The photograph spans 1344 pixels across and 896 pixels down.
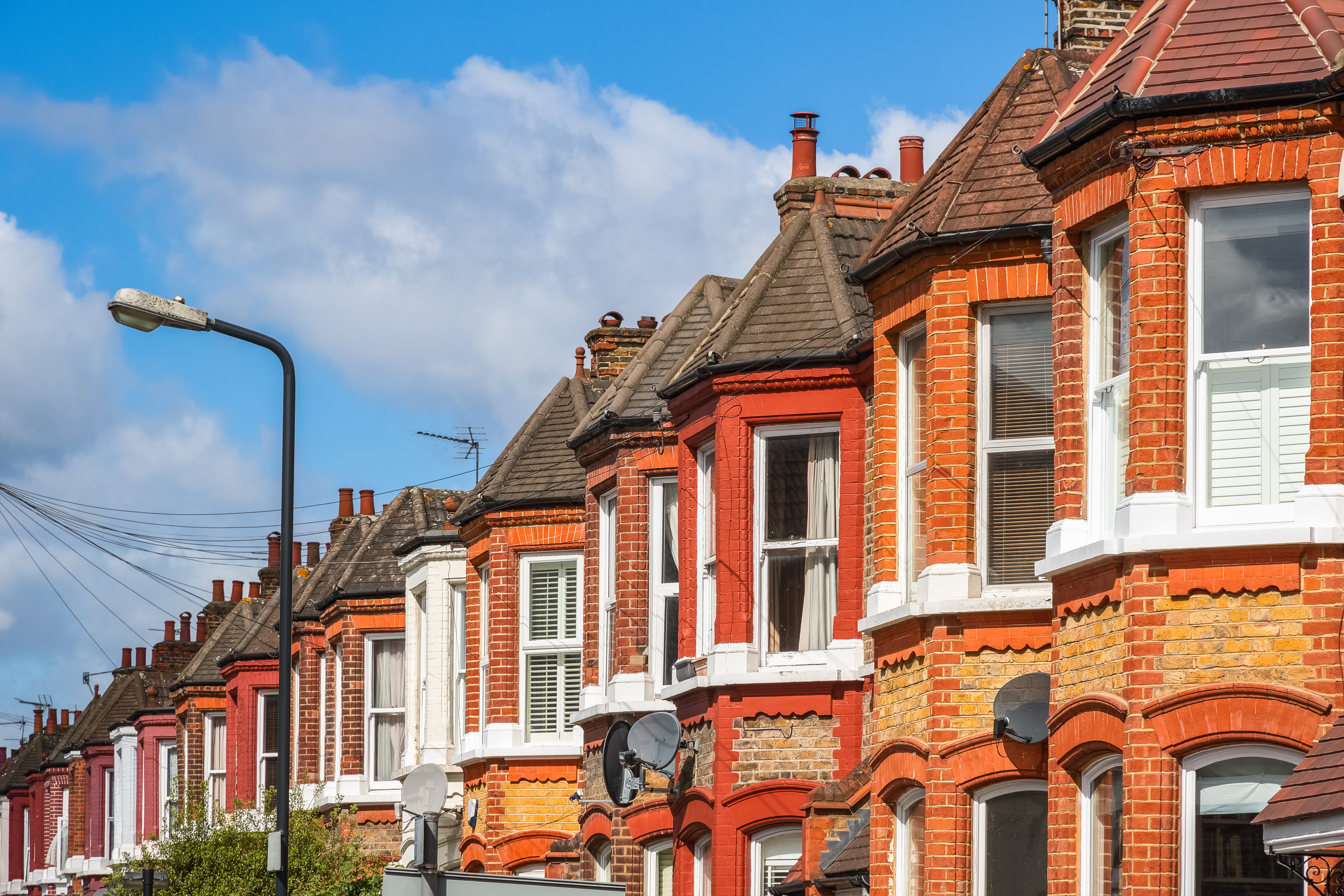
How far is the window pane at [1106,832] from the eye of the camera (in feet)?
40.4

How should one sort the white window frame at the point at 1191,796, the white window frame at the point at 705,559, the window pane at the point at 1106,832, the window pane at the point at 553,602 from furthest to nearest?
the window pane at the point at 553,602 < the white window frame at the point at 705,559 < the window pane at the point at 1106,832 < the white window frame at the point at 1191,796

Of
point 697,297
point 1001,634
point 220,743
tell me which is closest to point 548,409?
point 697,297

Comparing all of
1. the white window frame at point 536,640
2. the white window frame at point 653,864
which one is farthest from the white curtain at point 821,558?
the white window frame at point 536,640

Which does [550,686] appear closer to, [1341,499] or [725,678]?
[725,678]

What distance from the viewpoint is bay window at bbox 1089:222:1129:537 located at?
497 inches

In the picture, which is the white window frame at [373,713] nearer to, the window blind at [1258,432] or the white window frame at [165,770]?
the white window frame at [165,770]

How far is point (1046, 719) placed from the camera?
44.9 feet

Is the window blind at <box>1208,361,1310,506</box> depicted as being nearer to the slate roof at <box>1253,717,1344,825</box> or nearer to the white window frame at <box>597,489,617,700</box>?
the slate roof at <box>1253,717,1344,825</box>

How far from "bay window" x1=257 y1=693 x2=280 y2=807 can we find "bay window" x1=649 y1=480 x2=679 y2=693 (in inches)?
773

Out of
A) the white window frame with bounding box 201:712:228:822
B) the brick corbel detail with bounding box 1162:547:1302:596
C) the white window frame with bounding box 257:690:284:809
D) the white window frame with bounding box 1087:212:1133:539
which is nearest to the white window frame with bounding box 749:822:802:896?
the white window frame with bounding box 1087:212:1133:539

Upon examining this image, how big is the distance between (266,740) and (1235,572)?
31192 mm

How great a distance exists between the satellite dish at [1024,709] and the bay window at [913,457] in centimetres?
170

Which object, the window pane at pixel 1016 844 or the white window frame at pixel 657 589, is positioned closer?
the window pane at pixel 1016 844

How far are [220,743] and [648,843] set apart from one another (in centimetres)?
2445
